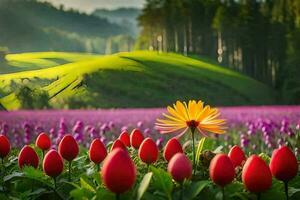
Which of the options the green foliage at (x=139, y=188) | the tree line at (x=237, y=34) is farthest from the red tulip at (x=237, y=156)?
the tree line at (x=237, y=34)

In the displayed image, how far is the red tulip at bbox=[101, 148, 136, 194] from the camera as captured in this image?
1465mm

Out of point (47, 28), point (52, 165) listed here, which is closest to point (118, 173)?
point (52, 165)

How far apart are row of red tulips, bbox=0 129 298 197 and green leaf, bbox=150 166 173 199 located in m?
0.03

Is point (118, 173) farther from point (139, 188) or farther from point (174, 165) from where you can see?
point (174, 165)

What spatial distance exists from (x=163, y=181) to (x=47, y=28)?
4.56m

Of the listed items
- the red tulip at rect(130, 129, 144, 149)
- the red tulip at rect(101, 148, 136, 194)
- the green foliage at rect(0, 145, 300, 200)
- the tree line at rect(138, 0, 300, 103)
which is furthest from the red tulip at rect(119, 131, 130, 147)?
the tree line at rect(138, 0, 300, 103)

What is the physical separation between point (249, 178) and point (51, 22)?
4.75m

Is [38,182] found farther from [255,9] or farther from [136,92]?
[255,9]

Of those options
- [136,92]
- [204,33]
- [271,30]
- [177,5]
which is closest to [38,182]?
[136,92]

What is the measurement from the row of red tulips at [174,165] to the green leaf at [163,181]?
3 centimetres

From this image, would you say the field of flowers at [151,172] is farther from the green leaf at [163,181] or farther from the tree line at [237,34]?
the tree line at [237,34]

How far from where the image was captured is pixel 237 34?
13672 millimetres

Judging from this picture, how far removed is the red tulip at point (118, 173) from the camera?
146cm

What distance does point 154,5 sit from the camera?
987 cm
